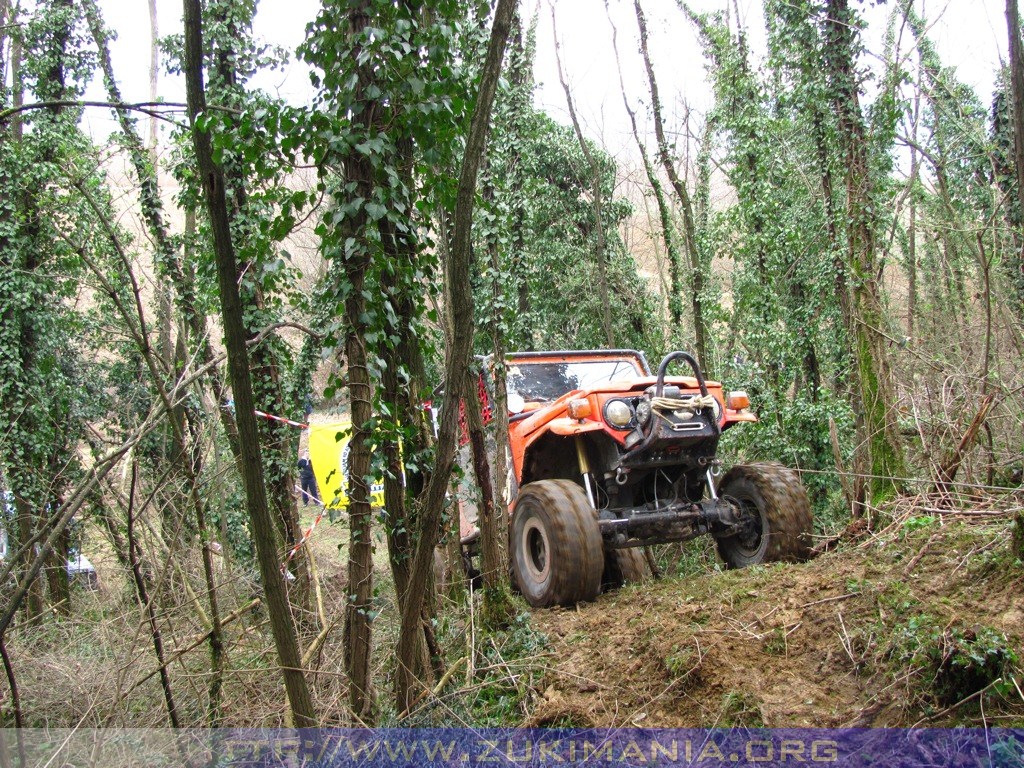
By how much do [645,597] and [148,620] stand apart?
307 centimetres

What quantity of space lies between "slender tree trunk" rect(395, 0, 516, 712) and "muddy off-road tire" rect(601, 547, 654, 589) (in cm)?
291

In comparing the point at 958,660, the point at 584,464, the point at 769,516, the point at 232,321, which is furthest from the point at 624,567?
the point at 232,321

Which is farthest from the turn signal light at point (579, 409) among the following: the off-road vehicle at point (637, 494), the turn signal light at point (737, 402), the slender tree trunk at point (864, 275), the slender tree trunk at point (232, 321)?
the slender tree trunk at point (232, 321)

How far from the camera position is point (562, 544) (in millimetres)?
5449

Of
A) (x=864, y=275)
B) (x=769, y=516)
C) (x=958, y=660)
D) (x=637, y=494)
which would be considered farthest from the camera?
(x=864, y=275)

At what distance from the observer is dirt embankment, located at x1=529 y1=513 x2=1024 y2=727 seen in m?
3.12

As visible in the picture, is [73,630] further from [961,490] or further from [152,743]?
[961,490]

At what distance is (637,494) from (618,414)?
1.00 metres

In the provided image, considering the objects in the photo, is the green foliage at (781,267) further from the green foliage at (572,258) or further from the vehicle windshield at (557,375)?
the vehicle windshield at (557,375)

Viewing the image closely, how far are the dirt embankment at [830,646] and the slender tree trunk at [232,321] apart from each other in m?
1.88

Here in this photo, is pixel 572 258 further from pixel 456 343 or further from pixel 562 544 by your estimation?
pixel 456 343

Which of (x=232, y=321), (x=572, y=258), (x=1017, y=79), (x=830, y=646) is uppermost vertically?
(x=572, y=258)
